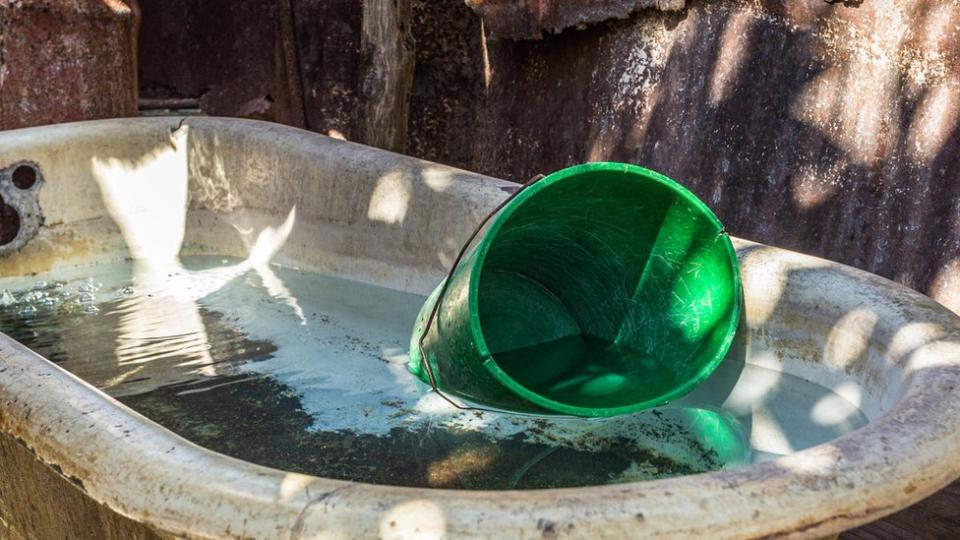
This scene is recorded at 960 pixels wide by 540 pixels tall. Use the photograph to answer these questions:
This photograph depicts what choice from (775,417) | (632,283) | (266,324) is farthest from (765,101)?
(266,324)

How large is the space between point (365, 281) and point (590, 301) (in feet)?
3.00

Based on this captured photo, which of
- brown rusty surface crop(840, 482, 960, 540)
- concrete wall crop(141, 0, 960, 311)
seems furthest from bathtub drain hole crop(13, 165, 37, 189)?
brown rusty surface crop(840, 482, 960, 540)

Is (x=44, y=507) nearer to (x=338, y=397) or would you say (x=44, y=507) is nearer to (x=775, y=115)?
(x=338, y=397)

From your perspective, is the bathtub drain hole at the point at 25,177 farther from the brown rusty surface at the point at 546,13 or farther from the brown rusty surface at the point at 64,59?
the brown rusty surface at the point at 546,13

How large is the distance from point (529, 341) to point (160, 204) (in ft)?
6.21

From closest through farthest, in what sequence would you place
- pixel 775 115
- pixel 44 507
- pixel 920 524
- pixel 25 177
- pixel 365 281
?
1. pixel 44 507
2. pixel 920 524
3. pixel 775 115
4. pixel 365 281
5. pixel 25 177

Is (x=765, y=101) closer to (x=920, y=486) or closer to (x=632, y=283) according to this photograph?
(x=632, y=283)

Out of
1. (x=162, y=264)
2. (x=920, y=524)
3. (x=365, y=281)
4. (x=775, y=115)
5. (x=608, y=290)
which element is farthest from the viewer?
(x=162, y=264)

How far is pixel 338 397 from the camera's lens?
10.4 feet

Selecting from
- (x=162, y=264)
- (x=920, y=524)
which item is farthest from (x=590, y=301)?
(x=162, y=264)

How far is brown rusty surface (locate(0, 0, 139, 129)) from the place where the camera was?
4605 millimetres

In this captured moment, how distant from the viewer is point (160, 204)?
4.68 metres

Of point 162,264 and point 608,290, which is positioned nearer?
point 608,290

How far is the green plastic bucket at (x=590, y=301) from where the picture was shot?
2.77m
